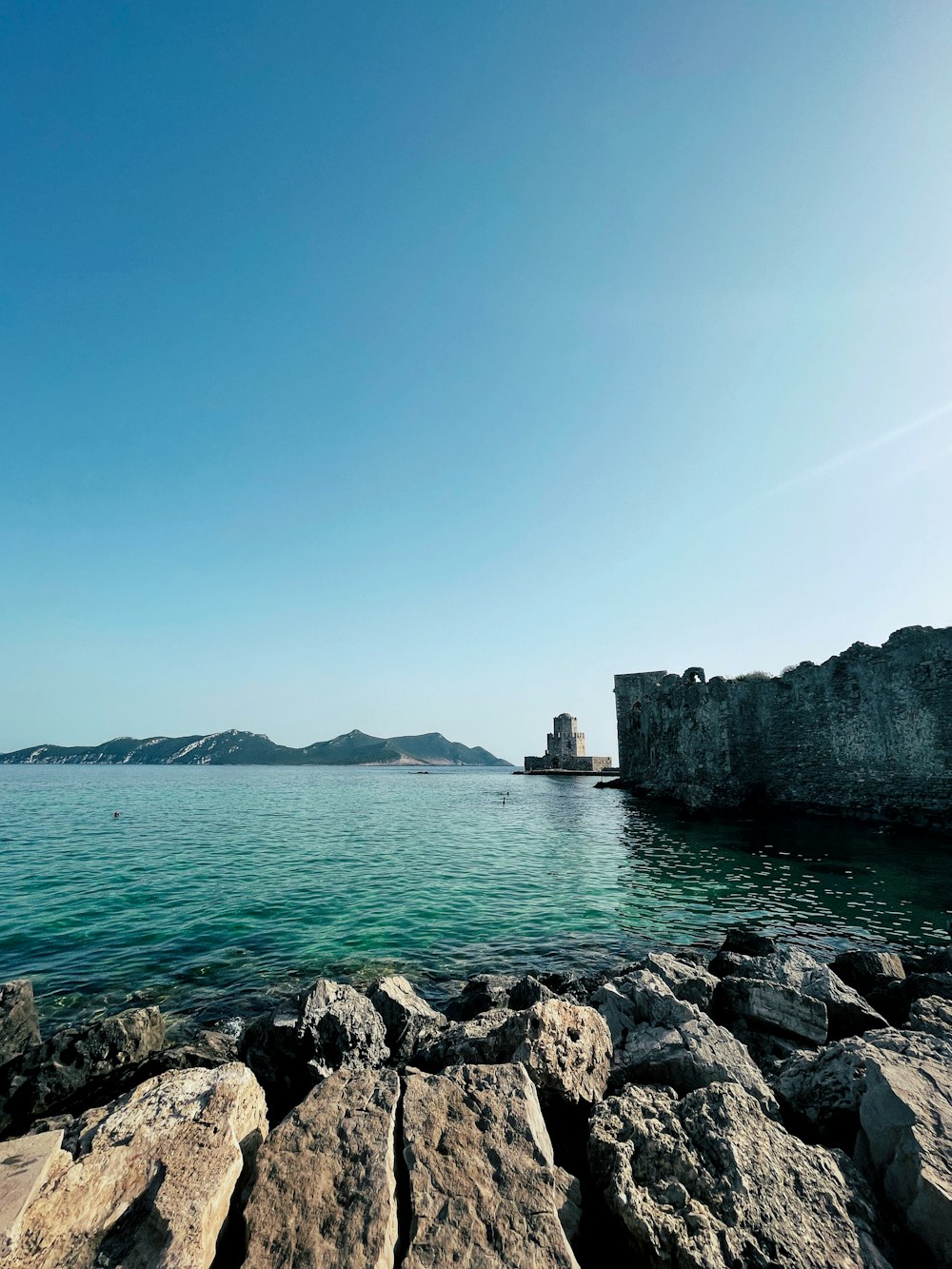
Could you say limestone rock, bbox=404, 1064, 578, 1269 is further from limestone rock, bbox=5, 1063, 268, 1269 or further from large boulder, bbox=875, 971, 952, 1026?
large boulder, bbox=875, 971, 952, 1026

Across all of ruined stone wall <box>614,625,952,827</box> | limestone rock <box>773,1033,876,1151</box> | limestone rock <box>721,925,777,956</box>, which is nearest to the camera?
limestone rock <box>773,1033,876,1151</box>

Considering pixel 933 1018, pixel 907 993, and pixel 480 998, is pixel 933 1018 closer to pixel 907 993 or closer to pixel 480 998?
pixel 907 993

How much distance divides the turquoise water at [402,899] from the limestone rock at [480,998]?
1549 mm

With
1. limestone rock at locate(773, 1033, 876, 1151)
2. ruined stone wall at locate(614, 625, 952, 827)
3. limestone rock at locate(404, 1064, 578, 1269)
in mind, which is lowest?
limestone rock at locate(773, 1033, 876, 1151)

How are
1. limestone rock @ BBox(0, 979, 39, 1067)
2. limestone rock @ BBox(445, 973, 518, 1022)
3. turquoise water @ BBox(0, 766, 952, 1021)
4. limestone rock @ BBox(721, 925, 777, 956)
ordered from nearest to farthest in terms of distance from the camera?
limestone rock @ BBox(0, 979, 39, 1067) → limestone rock @ BBox(445, 973, 518, 1022) → limestone rock @ BBox(721, 925, 777, 956) → turquoise water @ BBox(0, 766, 952, 1021)

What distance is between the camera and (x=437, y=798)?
55.0 m

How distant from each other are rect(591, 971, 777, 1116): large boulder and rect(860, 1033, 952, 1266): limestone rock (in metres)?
0.93

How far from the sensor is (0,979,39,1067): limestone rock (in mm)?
7316

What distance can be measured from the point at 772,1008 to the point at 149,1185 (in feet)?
25.6

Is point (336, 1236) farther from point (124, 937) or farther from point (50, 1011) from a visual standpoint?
point (124, 937)

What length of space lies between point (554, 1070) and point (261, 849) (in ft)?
73.9

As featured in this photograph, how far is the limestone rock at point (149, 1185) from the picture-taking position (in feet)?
10.9

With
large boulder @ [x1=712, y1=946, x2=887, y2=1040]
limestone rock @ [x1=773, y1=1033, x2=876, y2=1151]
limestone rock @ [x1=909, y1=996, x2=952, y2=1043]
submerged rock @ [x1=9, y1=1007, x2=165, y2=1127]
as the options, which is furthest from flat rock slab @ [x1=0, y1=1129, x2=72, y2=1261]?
A: limestone rock @ [x1=909, y1=996, x2=952, y2=1043]

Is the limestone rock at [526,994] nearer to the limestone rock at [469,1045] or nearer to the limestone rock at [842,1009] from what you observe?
the limestone rock at [469,1045]
